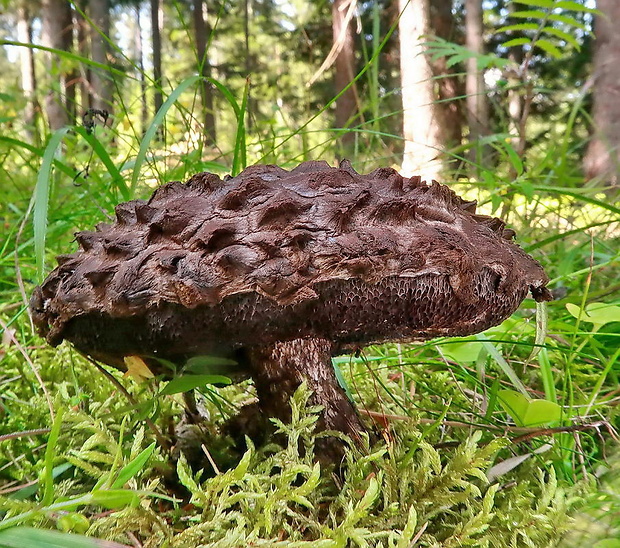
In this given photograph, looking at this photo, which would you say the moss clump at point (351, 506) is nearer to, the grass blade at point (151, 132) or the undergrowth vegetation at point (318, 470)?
the undergrowth vegetation at point (318, 470)

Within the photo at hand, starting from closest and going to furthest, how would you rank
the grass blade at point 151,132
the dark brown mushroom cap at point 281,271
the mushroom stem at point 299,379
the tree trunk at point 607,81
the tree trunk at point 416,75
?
the dark brown mushroom cap at point 281,271 < the mushroom stem at point 299,379 < the grass blade at point 151,132 < the tree trunk at point 607,81 < the tree trunk at point 416,75

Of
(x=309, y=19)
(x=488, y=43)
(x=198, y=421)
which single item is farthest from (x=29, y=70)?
(x=198, y=421)

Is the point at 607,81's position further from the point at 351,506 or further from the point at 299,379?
the point at 351,506

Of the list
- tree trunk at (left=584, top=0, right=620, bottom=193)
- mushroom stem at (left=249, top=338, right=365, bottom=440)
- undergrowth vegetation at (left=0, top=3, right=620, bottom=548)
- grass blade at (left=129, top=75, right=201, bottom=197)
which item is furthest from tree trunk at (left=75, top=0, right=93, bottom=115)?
tree trunk at (left=584, top=0, right=620, bottom=193)

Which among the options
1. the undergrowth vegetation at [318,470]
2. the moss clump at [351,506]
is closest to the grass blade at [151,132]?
the undergrowth vegetation at [318,470]

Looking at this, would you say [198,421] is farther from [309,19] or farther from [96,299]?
[309,19]

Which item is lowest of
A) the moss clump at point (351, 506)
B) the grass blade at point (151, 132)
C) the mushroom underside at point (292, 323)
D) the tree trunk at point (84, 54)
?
the moss clump at point (351, 506)

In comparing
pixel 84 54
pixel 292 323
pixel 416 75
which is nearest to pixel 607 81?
pixel 416 75
